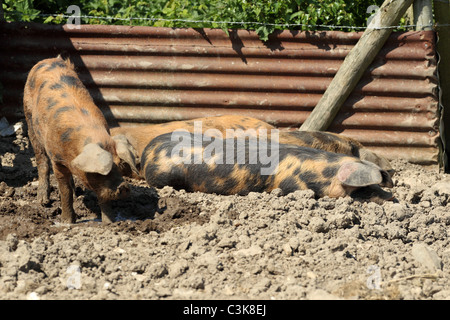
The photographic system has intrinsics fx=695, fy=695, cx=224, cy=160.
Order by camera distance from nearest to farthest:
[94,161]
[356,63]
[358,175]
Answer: [94,161]
[358,175]
[356,63]

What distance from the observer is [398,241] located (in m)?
4.95

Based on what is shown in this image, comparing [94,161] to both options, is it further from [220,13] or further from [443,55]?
[443,55]

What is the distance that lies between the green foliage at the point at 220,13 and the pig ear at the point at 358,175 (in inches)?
87.5

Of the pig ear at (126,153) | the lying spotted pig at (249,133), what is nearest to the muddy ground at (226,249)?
the pig ear at (126,153)

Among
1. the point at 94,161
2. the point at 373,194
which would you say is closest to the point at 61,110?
the point at 94,161

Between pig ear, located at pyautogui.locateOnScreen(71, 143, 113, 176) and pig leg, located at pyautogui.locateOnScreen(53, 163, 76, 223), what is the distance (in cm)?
53

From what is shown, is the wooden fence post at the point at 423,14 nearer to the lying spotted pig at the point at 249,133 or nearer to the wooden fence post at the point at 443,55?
the wooden fence post at the point at 443,55

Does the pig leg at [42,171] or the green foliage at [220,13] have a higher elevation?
the green foliage at [220,13]

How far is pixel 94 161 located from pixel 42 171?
1.49 m

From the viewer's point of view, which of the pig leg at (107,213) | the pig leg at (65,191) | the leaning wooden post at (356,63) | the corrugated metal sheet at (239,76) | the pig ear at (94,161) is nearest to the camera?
the pig ear at (94,161)

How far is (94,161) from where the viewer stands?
15.7 feet

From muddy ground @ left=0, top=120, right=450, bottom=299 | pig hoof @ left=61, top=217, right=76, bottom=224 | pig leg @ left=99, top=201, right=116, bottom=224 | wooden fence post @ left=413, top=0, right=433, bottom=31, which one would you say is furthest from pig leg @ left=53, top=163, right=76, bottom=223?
wooden fence post @ left=413, top=0, right=433, bottom=31

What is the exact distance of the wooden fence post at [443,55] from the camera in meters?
7.58

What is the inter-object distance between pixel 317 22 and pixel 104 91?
2528 millimetres
